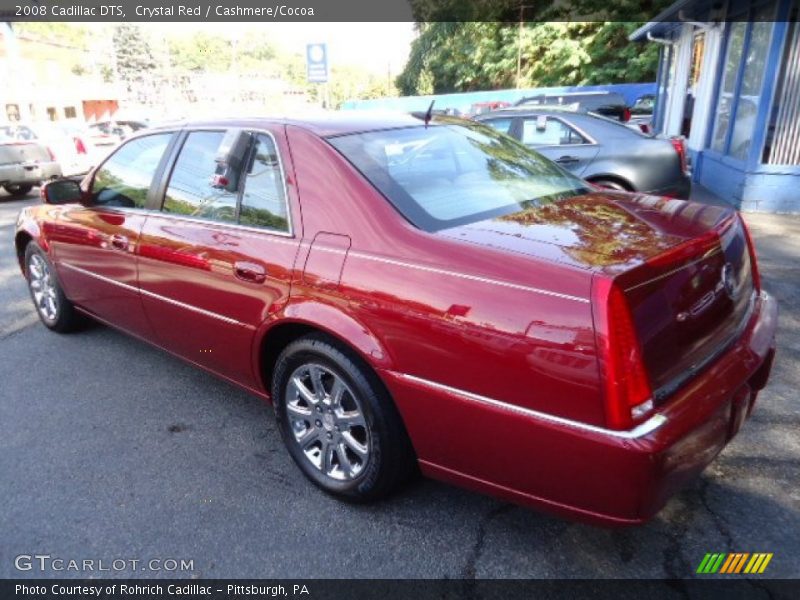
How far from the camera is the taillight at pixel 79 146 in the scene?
13683 mm

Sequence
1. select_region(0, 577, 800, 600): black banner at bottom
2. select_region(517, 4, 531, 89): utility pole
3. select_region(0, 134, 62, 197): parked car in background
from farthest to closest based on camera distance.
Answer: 1. select_region(517, 4, 531, 89): utility pole
2. select_region(0, 134, 62, 197): parked car in background
3. select_region(0, 577, 800, 600): black banner at bottom

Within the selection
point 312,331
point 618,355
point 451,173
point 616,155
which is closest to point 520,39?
point 616,155

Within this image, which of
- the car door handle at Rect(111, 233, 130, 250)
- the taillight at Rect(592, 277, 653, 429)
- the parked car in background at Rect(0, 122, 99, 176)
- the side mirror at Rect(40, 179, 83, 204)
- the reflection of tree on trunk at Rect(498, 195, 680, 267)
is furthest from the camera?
the parked car in background at Rect(0, 122, 99, 176)

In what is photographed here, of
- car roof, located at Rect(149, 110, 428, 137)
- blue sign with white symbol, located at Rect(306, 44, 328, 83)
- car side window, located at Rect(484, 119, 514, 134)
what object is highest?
blue sign with white symbol, located at Rect(306, 44, 328, 83)

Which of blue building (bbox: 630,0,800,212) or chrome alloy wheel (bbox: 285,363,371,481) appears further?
blue building (bbox: 630,0,800,212)

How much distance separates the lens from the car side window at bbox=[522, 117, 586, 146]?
6.98 m

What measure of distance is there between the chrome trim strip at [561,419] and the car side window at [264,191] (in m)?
1.11

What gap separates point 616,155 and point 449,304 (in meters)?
5.43

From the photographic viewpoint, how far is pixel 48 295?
15.3 ft

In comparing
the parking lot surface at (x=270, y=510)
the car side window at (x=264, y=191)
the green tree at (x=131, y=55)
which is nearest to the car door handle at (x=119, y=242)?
the parking lot surface at (x=270, y=510)

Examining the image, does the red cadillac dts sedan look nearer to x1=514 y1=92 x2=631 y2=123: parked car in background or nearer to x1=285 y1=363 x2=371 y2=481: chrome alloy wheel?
x1=285 y1=363 x2=371 y2=481: chrome alloy wheel

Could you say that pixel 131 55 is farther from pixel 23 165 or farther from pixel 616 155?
pixel 616 155

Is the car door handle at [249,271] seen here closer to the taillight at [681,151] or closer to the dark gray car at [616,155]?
the dark gray car at [616,155]

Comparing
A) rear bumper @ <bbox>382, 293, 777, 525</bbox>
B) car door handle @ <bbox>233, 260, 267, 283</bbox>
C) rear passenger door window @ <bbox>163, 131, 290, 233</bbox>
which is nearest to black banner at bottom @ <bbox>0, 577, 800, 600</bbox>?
rear bumper @ <bbox>382, 293, 777, 525</bbox>
